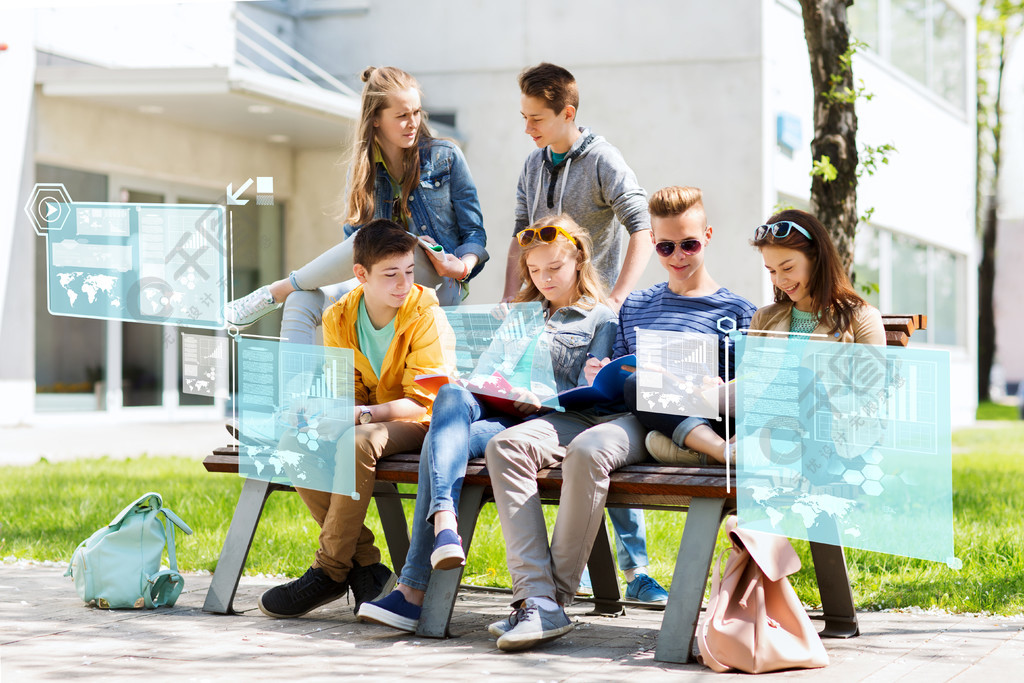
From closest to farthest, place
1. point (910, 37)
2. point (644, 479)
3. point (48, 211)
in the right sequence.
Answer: point (644, 479) < point (48, 211) < point (910, 37)

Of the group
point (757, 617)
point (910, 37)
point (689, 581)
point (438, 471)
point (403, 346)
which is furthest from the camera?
point (910, 37)

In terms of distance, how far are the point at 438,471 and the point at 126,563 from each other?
1.33 meters

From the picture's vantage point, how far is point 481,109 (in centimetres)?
1305

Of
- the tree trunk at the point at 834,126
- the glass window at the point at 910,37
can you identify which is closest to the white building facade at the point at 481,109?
the glass window at the point at 910,37

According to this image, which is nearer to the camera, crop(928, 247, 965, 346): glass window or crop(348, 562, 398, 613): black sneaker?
crop(348, 562, 398, 613): black sneaker

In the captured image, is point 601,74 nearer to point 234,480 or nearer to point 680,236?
point 234,480

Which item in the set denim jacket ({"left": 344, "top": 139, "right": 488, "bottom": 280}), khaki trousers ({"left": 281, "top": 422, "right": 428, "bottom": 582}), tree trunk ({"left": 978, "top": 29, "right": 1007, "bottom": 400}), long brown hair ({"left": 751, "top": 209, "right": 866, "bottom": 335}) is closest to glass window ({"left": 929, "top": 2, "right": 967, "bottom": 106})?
tree trunk ({"left": 978, "top": 29, "right": 1007, "bottom": 400})

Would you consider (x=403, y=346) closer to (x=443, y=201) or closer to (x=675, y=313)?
(x=443, y=201)

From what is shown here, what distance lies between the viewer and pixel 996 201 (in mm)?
28250

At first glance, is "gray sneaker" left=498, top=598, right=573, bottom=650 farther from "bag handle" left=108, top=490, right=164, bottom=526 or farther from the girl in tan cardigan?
"bag handle" left=108, top=490, right=164, bottom=526

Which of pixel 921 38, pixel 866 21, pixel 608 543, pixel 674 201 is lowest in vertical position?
pixel 608 543

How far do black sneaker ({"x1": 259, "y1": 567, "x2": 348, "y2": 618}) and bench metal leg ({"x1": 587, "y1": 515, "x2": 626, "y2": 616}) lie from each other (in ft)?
3.01

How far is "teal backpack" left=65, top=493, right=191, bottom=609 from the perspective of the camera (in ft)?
13.8

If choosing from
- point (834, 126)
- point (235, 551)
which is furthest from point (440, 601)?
point (834, 126)
